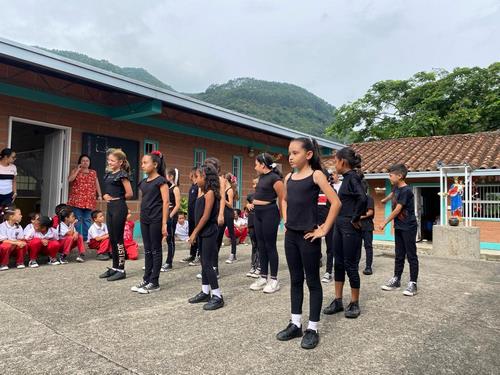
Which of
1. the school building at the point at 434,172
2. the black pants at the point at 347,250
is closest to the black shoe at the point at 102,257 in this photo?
the black pants at the point at 347,250

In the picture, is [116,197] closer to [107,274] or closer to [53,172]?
[107,274]

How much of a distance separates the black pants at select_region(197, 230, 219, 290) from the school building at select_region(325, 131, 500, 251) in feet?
30.0

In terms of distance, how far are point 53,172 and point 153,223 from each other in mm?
4356

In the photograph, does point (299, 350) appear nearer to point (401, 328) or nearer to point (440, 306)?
point (401, 328)

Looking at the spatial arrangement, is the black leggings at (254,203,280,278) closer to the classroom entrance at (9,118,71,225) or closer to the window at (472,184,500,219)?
the classroom entrance at (9,118,71,225)

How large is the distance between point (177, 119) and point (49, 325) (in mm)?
7145

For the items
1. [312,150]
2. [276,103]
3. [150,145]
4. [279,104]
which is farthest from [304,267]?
[279,104]

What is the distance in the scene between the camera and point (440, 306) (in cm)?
427

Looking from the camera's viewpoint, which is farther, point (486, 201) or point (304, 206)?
point (486, 201)

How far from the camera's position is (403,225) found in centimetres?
487

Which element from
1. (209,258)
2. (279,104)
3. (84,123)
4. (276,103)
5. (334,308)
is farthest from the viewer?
(279,104)

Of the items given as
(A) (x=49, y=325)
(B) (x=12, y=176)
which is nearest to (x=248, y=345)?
(A) (x=49, y=325)

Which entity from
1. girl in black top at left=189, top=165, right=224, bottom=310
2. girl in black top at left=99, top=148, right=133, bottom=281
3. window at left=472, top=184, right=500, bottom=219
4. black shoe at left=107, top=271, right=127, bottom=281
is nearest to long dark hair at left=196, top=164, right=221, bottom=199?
girl in black top at left=189, top=165, right=224, bottom=310

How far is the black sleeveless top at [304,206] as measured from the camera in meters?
3.07
